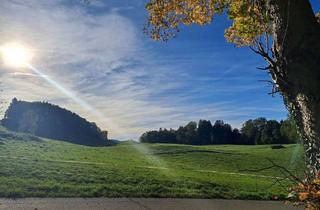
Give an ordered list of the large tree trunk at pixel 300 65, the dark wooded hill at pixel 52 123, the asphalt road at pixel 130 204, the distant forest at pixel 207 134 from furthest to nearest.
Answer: the distant forest at pixel 207 134 → the dark wooded hill at pixel 52 123 → the asphalt road at pixel 130 204 → the large tree trunk at pixel 300 65

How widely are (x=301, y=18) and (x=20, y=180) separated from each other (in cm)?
1629

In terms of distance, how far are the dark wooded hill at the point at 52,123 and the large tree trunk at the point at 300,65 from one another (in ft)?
403

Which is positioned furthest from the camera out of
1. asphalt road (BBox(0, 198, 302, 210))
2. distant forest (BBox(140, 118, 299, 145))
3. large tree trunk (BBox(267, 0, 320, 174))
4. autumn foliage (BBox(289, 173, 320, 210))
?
distant forest (BBox(140, 118, 299, 145))

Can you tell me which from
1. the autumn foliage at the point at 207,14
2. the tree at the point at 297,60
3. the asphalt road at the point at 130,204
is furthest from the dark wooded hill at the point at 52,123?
the tree at the point at 297,60

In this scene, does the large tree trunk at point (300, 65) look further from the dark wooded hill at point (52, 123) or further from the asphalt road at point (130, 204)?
the dark wooded hill at point (52, 123)

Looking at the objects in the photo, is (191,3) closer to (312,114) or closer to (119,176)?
(312,114)

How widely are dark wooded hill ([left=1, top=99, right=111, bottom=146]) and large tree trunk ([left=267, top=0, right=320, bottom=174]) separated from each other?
123 m

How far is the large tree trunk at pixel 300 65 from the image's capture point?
21.2 ft

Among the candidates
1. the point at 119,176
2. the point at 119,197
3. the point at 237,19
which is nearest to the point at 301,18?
the point at 237,19

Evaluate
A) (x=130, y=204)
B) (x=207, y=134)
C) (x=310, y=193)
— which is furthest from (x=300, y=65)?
(x=207, y=134)

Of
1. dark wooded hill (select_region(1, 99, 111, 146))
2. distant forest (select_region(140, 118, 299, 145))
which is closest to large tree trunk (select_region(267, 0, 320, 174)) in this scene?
dark wooded hill (select_region(1, 99, 111, 146))

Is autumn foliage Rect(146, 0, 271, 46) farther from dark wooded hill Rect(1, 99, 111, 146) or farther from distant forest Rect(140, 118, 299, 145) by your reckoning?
distant forest Rect(140, 118, 299, 145)

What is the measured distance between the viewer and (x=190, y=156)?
65062mm

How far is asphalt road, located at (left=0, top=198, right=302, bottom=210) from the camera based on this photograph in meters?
15.3
